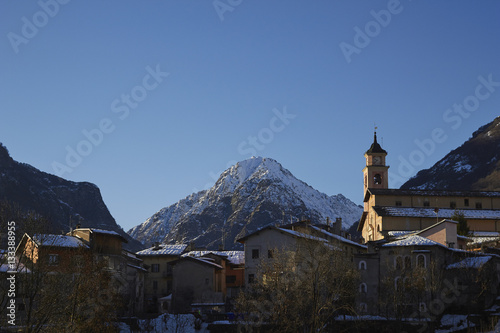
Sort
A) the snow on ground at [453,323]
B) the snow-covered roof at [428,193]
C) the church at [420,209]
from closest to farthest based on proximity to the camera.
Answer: the snow on ground at [453,323]
the church at [420,209]
the snow-covered roof at [428,193]

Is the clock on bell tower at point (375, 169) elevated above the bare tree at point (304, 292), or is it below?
above

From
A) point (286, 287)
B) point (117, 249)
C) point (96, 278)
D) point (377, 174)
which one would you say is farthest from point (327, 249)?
point (377, 174)

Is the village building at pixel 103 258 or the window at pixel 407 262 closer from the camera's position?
the village building at pixel 103 258

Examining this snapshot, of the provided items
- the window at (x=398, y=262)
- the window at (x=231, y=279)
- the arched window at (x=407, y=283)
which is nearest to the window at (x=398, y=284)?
the arched window at (x=407, y=283)

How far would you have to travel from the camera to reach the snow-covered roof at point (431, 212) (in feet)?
301

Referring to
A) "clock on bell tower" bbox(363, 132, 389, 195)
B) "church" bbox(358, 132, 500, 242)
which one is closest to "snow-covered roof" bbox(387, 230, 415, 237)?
"church" bbox(358, 132, 500, 242)

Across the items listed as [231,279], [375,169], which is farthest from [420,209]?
[231,279]

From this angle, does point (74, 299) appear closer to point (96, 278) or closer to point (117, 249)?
point (96, 278)

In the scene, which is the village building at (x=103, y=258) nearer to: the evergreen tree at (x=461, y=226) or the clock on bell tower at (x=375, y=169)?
the evergreen tree at (x=461, y=226)

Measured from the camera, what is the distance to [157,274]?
8331cm

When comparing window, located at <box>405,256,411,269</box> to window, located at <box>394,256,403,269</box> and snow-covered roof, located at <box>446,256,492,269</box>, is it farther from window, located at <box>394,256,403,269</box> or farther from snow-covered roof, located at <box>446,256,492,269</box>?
snow-covered roof, located at <box>446,256,492,269</box>

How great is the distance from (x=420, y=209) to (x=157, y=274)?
38.1m

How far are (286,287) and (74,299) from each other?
52.6 ft

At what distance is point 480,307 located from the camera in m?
54.3
